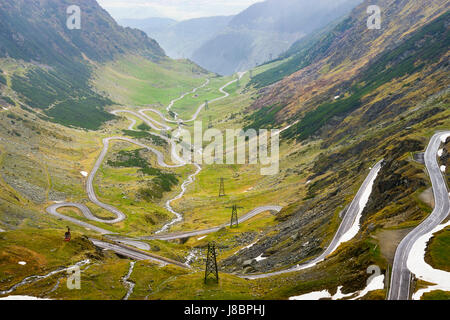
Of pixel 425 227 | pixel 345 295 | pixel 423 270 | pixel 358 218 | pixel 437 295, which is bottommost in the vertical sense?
pixel 345 295

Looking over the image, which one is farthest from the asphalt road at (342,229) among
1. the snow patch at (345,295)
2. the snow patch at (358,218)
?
the snow patch at (345,295)

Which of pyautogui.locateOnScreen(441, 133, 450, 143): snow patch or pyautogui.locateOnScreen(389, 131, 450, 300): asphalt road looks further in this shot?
pyautogui.locateOnScreen(441, 133, 450, 143): snow patch

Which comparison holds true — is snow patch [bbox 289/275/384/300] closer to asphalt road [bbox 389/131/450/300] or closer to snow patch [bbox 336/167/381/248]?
asphalt road [bbox 389/131/450/300]

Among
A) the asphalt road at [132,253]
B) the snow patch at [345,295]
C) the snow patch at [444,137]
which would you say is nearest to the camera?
the snow patch at [345,295]

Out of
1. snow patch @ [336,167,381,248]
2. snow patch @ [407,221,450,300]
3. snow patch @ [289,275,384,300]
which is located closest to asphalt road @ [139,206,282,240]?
snow patch @ [336,167,381,248]

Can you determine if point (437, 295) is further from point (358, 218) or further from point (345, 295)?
point (358, 218)

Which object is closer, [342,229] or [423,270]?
[423,270]

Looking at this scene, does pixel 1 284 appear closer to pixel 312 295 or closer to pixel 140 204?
pixel 312 295

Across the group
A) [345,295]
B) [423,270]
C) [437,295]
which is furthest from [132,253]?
[437,295]

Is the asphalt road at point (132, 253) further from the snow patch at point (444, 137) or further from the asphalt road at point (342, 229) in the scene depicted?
the snow patch at point (444, 137)
